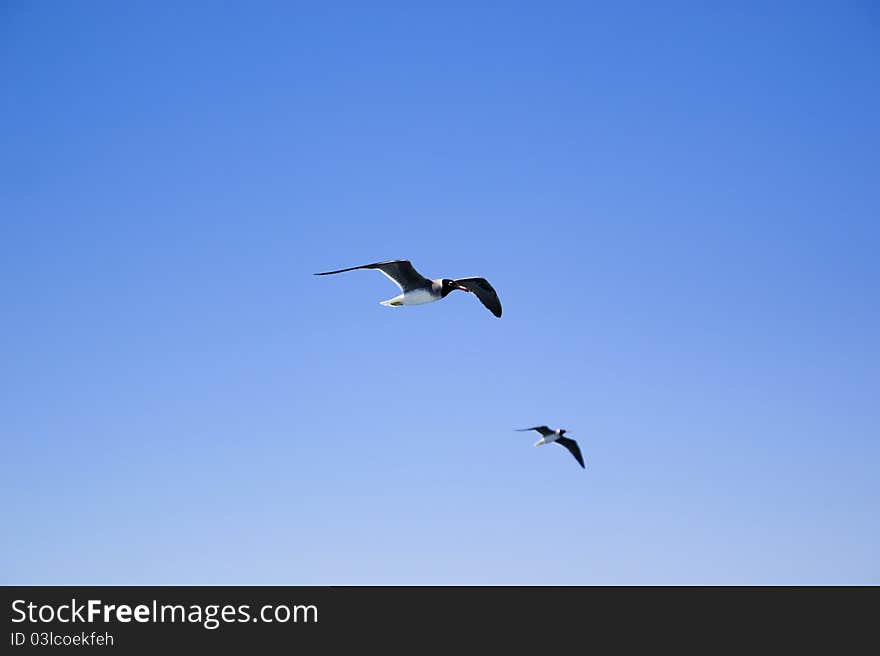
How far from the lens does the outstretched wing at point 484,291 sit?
3145 cm

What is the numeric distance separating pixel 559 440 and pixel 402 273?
22133 millimetres

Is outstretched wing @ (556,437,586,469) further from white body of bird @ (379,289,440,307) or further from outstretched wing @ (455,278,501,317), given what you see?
white body of bird @ (379,289,440,307)

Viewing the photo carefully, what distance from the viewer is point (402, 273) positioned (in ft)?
98.2

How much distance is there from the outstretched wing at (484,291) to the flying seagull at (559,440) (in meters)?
13.3

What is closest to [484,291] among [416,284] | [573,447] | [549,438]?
[416,284]

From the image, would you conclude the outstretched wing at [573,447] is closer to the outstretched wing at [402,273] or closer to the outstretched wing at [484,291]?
the outstretched wing at [484,291]

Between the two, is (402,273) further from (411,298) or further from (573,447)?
(573,447)

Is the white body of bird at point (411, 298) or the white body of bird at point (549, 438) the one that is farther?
the white body of bird at point (549, 438)

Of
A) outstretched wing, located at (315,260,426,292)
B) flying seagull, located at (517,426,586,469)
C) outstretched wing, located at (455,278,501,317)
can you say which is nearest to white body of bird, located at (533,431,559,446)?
flying seagull, located at (517,426,586,469)

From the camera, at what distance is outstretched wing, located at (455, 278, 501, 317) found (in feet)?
103

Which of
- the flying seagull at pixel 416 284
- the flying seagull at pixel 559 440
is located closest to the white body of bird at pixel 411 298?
the flying seagull at pixel 416 284

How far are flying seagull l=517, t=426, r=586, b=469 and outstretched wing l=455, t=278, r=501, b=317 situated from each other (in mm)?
13309
